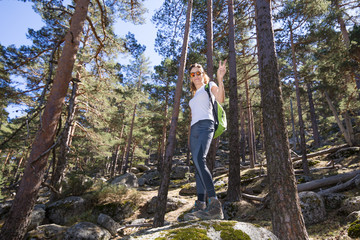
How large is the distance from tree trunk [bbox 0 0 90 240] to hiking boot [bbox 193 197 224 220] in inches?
119

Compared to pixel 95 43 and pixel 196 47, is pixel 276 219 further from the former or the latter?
pixel 95 43

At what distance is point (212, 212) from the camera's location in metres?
2.25

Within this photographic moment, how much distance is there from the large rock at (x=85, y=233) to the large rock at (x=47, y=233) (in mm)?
349

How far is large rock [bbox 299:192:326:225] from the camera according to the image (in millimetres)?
4953

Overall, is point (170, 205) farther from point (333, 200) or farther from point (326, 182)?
point (326, 182)

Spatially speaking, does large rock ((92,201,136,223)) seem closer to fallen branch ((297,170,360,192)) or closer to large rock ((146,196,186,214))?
large rock ((146,196,186,214))

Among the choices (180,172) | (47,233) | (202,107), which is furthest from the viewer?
(180,172)

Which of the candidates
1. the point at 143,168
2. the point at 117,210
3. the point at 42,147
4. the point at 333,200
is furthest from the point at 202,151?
the point at 143,168

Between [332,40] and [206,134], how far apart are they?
39.3ft

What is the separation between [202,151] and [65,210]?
975cm

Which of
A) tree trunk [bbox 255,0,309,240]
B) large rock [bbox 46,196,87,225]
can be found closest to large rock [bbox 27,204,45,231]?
large rock [bbox 46,196,87,225]

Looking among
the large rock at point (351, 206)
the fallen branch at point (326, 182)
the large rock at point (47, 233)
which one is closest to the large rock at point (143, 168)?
the large rock at point (47, 233)

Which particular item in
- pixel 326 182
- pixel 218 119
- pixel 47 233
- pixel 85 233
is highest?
pixel 218 119

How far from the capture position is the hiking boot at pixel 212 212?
2.24 m
